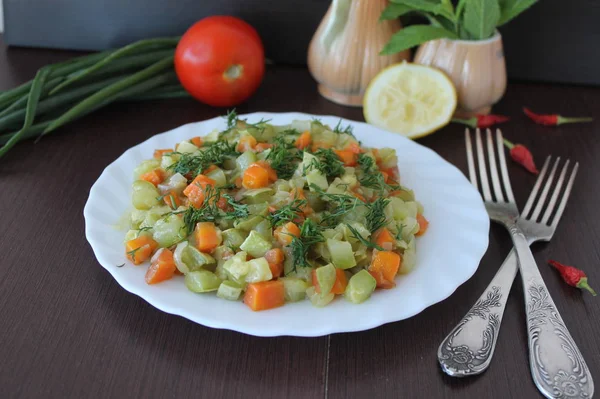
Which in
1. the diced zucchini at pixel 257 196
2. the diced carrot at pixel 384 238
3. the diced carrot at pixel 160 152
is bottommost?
the diced carrot at pixel 160 152

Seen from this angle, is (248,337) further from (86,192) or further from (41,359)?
(86,192)

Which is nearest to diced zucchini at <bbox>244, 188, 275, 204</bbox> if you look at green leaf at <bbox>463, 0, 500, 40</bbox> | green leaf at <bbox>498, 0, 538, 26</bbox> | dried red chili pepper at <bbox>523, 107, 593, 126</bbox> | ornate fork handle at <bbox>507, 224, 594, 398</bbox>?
ornate fork handle at <bbox>507, 224, 594, 398</bbox>

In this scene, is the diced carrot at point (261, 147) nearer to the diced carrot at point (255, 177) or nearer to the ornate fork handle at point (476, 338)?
the diced carrot at point (255, 177)

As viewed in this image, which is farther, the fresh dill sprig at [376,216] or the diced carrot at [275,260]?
the fresh dill sprig at [376,216]

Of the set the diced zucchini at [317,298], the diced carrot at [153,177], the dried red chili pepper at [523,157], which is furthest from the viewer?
the dried red chili pepper at [523,157]

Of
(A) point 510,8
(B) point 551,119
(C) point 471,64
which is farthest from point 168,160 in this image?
(B) point 551,119

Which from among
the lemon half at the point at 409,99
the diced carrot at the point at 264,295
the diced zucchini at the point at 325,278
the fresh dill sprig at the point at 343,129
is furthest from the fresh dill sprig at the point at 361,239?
the lemon half at the point at 409,99

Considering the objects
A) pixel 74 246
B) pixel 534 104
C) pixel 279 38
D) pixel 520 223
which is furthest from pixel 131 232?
pixel 534 104

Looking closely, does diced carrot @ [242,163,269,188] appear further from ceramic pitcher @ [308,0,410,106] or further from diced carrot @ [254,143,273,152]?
ceramic pitcher @ [308,0,410,106]
